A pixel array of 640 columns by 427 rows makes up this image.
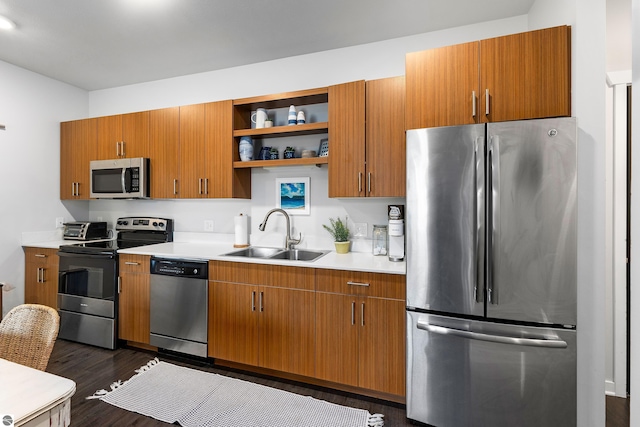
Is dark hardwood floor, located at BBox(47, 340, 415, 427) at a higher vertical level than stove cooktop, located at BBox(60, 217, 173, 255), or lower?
lower

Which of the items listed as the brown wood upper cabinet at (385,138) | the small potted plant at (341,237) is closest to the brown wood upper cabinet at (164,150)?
the small potted plant at (341,237)

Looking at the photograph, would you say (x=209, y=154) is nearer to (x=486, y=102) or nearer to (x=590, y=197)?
(x=486, y=102)

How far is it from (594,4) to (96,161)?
4211 mm

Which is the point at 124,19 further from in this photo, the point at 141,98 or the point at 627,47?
the point at 627,47

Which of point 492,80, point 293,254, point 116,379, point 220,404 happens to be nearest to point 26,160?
point 116,379

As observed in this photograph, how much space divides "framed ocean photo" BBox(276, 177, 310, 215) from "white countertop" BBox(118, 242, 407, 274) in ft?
1.74

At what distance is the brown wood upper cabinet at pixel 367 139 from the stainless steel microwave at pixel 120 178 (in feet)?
6.40

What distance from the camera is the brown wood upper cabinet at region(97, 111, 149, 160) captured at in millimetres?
3186

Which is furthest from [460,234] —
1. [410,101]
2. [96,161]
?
[96,161]

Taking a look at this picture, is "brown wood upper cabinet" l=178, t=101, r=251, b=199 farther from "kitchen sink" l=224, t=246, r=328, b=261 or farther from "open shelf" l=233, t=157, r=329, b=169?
"kitchen sink" l=224, t=246, r=328, b=261

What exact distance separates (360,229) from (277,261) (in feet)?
2.66

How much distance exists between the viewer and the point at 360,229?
8.97 ft

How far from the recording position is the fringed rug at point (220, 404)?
1931mm

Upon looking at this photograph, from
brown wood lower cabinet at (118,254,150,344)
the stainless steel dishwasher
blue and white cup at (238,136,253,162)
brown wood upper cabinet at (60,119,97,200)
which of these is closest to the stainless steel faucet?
blue and white cup at (238,136,253,162)
